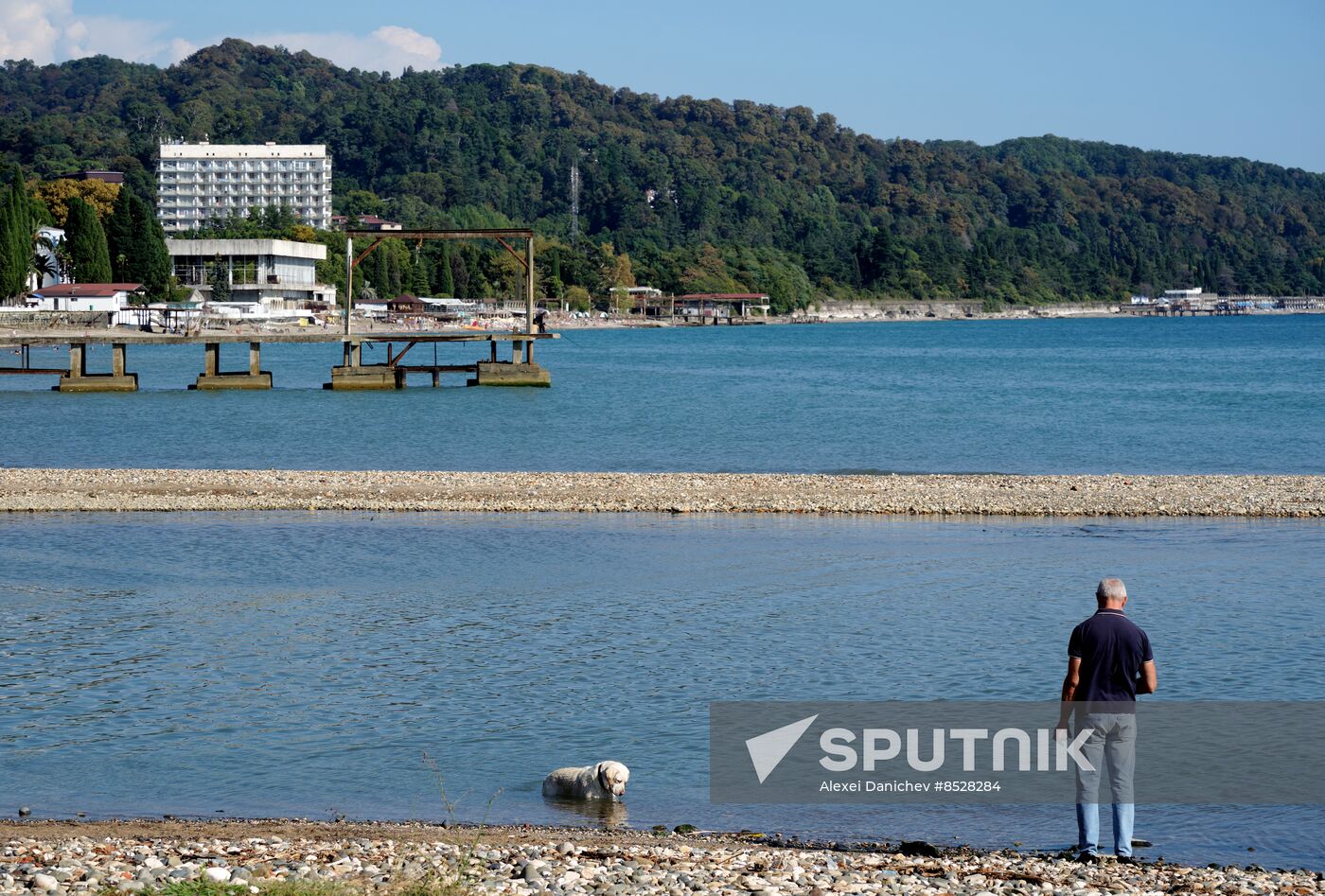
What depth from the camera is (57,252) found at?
126m

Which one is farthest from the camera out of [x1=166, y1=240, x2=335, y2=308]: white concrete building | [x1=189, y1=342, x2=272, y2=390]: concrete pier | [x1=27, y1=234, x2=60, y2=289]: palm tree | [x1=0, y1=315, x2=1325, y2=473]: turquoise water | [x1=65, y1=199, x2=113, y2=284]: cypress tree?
[x1=166, y1=240, x2=335, y2=308]: white concrete building

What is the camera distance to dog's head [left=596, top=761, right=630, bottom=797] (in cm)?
1209

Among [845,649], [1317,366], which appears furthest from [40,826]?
[1317,366]

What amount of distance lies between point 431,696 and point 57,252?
396ft

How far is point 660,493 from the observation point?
31.0m

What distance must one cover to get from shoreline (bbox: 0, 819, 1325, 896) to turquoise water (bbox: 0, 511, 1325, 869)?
26.2 inches

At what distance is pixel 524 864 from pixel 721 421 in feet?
153

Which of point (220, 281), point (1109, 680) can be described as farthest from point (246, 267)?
point (1109, 680)

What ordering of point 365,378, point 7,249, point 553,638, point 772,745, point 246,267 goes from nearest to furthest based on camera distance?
point 772,745 → point 553,638 → point 365,378 → point 7,249 → point 246,267

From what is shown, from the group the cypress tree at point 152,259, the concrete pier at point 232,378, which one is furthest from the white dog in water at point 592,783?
the cypress tree at point 152,259

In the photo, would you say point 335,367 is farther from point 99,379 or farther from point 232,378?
point 99,379

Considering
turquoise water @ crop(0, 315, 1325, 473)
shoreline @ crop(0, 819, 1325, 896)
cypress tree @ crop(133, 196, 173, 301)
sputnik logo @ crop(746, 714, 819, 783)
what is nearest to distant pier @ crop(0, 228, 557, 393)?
turquoise water @ crop(0, 315, 1325, 473)

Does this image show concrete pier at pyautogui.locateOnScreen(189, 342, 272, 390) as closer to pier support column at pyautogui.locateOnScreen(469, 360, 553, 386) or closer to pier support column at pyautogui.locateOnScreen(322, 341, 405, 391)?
pier support column at pyautogui.locateOnScreen(322, 341, 405, 391)

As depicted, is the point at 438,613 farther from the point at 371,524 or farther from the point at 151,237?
the point at 151,237
